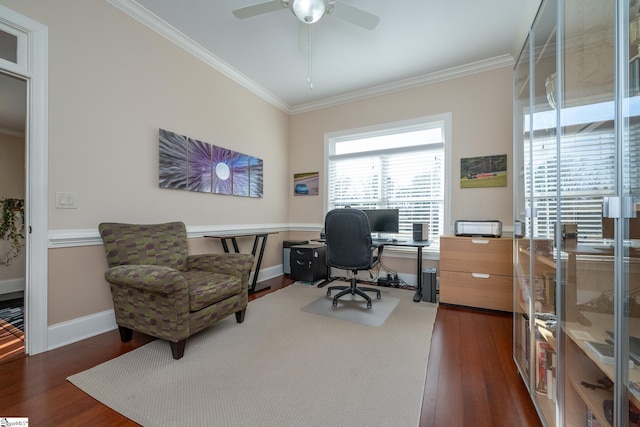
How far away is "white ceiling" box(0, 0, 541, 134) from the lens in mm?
2426

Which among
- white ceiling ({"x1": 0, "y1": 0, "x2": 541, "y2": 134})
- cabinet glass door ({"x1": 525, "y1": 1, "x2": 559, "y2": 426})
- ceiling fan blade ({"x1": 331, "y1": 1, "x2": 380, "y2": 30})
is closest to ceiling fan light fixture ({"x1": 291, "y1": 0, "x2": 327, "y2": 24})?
ceiling fan blade ({"x1": 331, "y1": 1, "x2": 380, "y2": 30})

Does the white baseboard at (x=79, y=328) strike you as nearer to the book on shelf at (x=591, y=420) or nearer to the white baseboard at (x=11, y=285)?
the white baseboard at (x=11, y=285)

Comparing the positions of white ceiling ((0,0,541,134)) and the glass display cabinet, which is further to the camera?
white ceiling ((0,0,541,134))

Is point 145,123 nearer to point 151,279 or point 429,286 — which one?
point 151,279

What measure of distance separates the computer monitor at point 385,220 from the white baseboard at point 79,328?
9.65 ft

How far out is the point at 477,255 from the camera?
9.10 ft

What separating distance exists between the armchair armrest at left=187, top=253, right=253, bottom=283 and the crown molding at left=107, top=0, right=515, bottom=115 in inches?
92.2

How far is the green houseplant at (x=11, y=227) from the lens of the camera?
11.3 ft

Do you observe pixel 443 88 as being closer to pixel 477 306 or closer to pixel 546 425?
pixel 477 306

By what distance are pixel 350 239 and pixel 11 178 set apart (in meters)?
4.85

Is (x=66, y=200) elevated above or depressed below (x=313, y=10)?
below

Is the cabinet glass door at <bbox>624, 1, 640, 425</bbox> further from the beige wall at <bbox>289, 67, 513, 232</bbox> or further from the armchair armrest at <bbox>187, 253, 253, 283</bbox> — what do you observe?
the beige wall at <bbox>289, 67, 513, 232</bbox>

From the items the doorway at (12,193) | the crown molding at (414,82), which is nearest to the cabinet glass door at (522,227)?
the crown molding at (414,82)

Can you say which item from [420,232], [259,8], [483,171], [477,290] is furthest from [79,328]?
[483,171]
